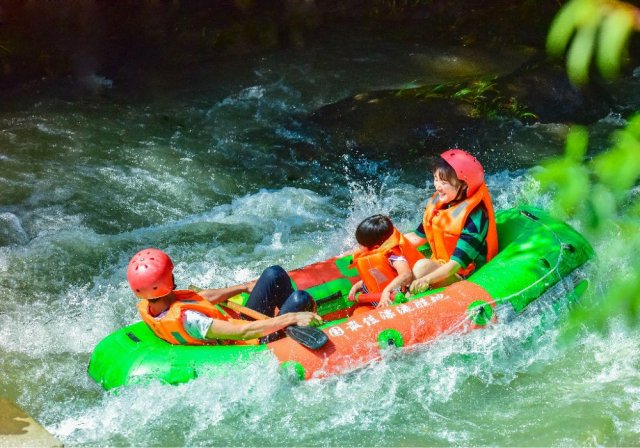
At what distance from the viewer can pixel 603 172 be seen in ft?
5.46

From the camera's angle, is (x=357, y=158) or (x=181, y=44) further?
(x=181, y=44)

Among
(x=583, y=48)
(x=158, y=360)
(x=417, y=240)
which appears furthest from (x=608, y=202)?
(x=417, y=240)

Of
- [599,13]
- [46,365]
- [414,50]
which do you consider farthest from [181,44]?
[599,13]

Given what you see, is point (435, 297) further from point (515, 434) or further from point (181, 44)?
point (181, 44)

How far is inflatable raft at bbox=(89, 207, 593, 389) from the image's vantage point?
4.38 m

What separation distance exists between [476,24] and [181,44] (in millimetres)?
3967

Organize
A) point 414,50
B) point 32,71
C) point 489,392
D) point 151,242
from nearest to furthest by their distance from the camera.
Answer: point 489,392 → point 151,242 → point 32,71 → point 414,50

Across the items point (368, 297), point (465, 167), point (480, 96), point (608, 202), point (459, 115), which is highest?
point (608, 202)

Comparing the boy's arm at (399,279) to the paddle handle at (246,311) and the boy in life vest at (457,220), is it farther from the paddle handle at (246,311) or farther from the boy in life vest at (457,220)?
the paddle handle at (246,311)

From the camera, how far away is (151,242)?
A: 269 inches

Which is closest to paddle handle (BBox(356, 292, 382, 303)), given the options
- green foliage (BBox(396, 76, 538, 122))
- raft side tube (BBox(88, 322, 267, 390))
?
raft side tube (BBox(88, 322, 267, 390))

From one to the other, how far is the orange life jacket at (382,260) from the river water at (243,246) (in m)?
0.55

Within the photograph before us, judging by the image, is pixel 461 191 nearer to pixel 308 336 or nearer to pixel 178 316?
pixel 308 336

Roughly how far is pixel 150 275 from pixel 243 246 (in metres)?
2.58
